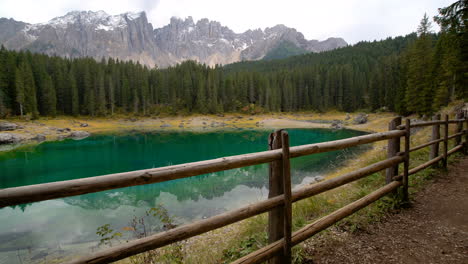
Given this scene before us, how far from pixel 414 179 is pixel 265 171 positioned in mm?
13253

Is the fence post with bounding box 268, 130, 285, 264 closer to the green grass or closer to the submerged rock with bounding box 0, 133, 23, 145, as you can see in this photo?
the green grass

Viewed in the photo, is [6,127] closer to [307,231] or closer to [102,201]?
[102,201]

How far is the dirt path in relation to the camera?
3857 millimetres

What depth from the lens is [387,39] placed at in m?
138

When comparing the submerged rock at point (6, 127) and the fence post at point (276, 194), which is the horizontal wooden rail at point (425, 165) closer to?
the fence post at point (276, 194)

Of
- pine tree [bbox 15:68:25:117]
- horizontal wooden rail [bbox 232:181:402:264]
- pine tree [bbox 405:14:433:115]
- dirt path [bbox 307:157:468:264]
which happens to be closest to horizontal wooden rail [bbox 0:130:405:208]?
horizontal wooden rail [bbox 232:181:402:264]

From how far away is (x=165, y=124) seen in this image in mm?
72000

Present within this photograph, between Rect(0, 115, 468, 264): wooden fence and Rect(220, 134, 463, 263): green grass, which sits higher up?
Rect(0, 115, 468, 264): wooden fence

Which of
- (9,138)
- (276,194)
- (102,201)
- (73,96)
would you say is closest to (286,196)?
(276,194)

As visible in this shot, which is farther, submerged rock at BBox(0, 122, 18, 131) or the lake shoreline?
the lake shoreline

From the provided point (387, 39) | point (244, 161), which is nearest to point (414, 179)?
point (244, 161)

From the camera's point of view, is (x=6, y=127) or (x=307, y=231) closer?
(x=307, y=231)

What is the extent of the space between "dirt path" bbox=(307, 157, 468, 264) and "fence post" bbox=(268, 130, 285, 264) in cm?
93

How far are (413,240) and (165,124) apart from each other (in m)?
72.1
